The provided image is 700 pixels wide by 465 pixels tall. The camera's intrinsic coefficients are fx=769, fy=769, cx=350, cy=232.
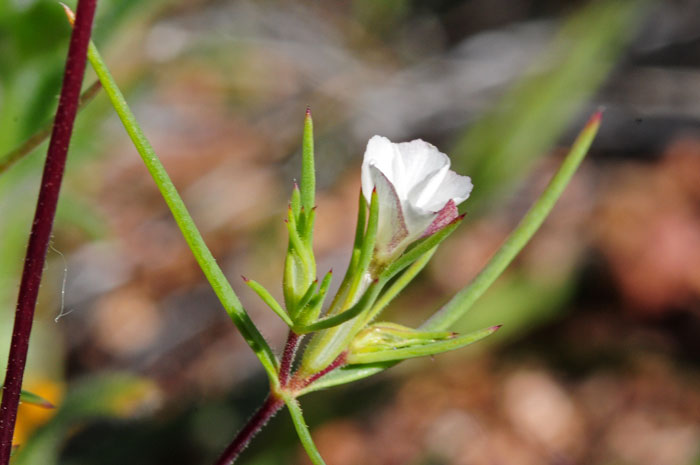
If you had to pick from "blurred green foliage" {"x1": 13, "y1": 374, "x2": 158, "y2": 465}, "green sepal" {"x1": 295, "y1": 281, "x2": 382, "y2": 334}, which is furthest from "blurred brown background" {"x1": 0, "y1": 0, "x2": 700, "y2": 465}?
"green sepal" {"x1": 295, "y1": 281, "x2": 382, "y2": 334}

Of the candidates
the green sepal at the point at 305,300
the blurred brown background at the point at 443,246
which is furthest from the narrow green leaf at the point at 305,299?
the blurred brown background at the point at 443,246

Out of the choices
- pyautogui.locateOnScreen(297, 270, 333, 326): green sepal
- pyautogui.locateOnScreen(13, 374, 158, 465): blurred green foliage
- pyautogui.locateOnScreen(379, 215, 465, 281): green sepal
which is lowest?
pyautogui.locateOnScreen(13, 374, 158, 465): blurred green foliage


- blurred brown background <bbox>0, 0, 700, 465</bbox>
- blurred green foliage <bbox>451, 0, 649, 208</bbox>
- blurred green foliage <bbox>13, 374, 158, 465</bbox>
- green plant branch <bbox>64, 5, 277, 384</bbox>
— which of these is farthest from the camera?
blurred green foliage <bbox>451, 0, 649, 208</bbox>

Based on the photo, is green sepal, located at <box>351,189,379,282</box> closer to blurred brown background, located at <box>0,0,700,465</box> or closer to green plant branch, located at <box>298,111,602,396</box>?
green plant branch, located at <box>298,111,602,396</box>

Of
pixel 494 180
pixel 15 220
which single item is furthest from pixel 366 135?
pixel 15 220

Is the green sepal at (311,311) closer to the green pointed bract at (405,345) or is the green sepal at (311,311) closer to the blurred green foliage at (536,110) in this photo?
the green pointed bract at (405,345)

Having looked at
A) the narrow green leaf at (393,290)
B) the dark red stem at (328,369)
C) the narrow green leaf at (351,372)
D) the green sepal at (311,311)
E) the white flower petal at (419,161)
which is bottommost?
the narrow green leaf at (351,372)
